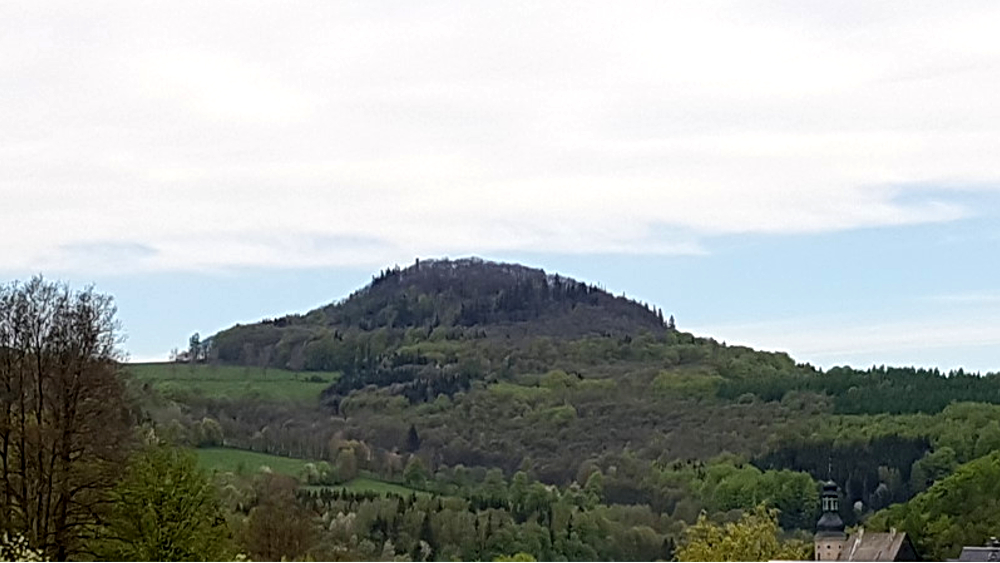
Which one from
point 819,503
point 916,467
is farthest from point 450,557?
point 916,467

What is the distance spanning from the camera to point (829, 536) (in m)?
81.6

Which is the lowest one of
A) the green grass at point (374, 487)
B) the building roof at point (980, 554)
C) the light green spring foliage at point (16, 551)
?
the light green spring foliage at point (16, 551)

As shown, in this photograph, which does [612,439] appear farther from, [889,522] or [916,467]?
[889,522]

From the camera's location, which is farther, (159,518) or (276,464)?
(276,464)

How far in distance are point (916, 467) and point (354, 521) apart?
4280 cm

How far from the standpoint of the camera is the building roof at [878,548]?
7306 cm

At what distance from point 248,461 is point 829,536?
46.5 m

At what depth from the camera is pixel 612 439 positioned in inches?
5984

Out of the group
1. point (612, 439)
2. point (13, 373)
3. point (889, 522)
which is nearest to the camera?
point (13, 373)

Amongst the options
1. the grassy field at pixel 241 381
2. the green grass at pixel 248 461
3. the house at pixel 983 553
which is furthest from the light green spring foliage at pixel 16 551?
Result: the grassy field at pixel 241 381

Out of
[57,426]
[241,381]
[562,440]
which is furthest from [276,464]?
[57,426]

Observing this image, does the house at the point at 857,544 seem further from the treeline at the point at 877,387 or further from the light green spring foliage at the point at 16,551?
the treeline at the point at 877,387

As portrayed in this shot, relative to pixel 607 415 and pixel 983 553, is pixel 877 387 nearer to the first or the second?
pixel 607 415

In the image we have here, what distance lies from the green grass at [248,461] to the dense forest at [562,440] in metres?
1.18
